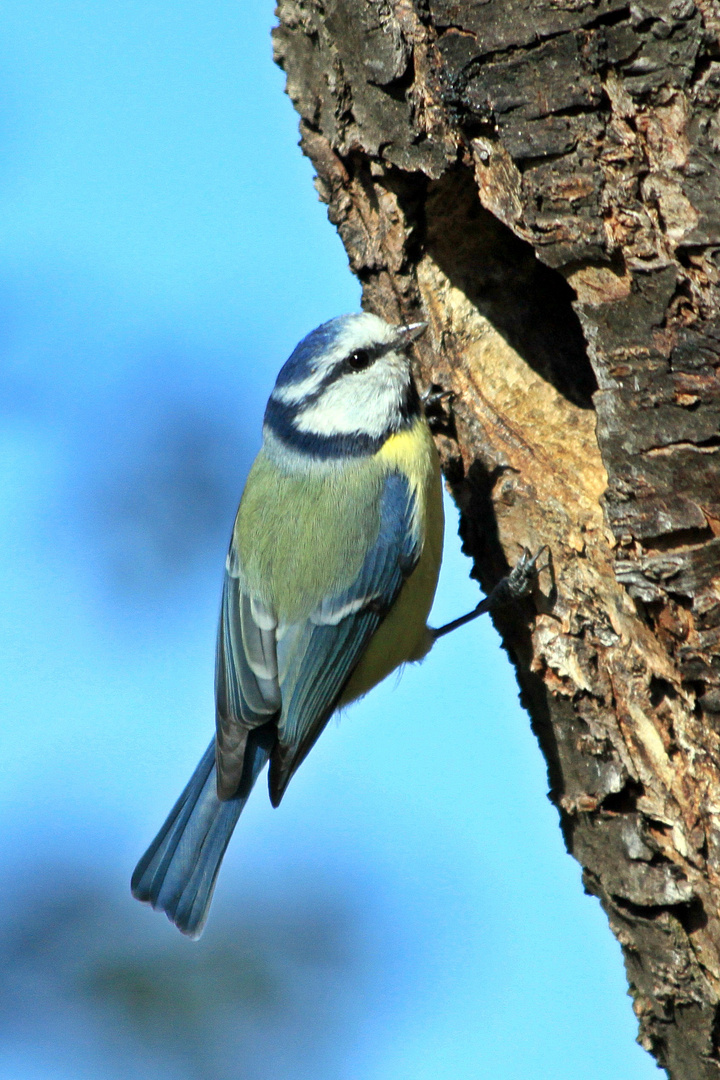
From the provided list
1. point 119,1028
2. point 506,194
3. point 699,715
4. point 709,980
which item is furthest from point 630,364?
point 119,1028

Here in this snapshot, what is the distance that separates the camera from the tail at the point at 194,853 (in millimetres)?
2863

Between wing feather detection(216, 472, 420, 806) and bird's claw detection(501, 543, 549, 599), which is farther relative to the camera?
wing feather detection(216, 472, 420, 806)

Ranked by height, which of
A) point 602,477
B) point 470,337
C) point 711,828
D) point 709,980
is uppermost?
point 470,337

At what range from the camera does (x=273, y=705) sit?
279cm

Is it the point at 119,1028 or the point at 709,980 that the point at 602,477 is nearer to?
the point at 709,980

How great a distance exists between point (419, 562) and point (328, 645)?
38 cm

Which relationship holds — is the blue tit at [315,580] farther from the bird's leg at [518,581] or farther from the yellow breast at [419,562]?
the bird's leg at [518,581]

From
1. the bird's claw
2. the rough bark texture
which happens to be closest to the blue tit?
the rough bark texture

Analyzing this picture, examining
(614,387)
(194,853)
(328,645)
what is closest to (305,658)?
(328,645)

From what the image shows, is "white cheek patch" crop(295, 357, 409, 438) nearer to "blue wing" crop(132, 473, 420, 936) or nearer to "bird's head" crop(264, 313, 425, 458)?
"bird's head" crop(264, 313, 425, 458)

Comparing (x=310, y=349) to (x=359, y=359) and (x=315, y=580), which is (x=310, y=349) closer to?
(x=359, y=359)

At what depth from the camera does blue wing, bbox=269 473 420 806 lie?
110 inches

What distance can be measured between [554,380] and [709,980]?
164 cm

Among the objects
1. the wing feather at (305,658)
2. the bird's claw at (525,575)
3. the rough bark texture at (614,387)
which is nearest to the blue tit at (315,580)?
the wing feather at (305,658)
